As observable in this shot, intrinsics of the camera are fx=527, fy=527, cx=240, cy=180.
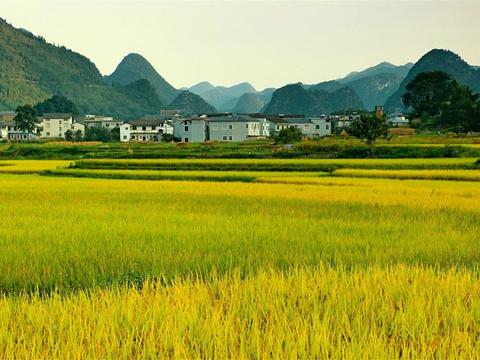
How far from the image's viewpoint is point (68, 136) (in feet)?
288

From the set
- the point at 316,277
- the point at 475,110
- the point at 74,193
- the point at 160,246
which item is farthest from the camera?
the point at 475,110

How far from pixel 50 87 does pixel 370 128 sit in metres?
159

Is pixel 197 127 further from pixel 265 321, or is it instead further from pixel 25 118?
pixel 265 321

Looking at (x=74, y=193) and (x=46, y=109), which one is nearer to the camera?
(x=74, y=193)

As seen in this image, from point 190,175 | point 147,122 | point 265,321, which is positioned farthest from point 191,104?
point 265,321

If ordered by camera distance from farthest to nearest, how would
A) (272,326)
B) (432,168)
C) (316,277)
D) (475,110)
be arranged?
(475,110), (432,168), (316,277), (272,326)

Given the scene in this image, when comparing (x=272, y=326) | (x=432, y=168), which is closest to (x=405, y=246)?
(x=272, y=326)

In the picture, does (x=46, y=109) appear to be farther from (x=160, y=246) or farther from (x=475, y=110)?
(x=160, y=246)

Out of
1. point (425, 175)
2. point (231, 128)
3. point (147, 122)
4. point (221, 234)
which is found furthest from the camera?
point (147, 122)

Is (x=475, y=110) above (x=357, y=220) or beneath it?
above

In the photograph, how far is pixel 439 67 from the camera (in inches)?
6900

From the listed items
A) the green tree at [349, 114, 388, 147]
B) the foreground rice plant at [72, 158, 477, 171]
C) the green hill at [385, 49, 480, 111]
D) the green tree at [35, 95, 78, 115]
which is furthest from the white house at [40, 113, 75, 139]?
the green hill at [385, 49, 480, 111]

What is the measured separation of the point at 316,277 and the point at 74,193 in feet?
44.3

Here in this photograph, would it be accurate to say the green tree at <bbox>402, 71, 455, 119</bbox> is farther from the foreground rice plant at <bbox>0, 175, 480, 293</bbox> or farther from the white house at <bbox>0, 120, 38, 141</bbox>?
the white house at <bbox>0, 120, 38, 141</bbox>
